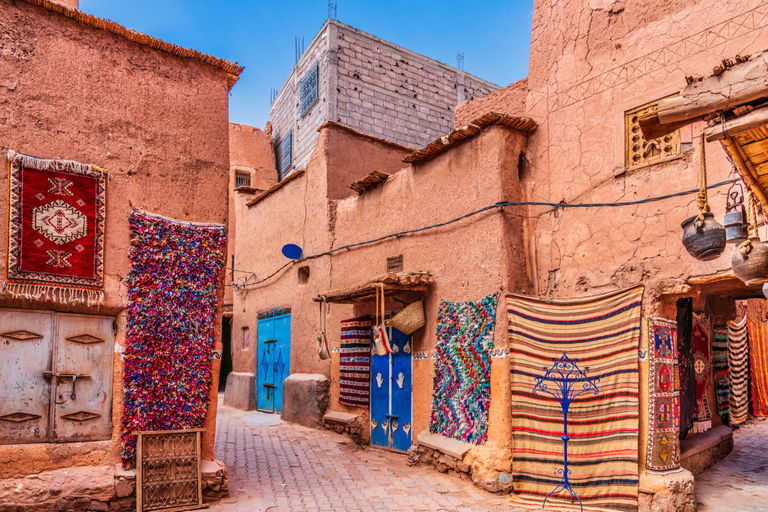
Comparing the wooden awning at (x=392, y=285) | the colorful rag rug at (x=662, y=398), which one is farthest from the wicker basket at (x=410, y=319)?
the colorful rag rug at (x=662, y=398)

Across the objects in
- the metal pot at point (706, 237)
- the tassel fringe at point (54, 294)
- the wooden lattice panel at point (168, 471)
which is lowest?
the wooden lattice panel at point (168, 471)

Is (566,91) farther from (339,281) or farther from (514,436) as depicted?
(339,281)

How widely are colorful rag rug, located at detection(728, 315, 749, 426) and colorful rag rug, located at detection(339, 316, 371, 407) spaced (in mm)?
6141

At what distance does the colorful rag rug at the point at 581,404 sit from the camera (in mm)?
5730

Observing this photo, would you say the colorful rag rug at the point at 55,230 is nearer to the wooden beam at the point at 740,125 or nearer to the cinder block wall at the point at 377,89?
the wooden beam at the point at 740,125

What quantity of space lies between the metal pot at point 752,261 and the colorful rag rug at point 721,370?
4957 millimetres

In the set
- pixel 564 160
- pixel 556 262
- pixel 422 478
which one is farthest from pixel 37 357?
pixel 564 160

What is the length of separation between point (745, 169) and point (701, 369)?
5.02 meters

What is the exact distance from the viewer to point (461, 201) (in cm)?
766

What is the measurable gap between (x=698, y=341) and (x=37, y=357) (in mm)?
8334

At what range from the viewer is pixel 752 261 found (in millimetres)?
4227

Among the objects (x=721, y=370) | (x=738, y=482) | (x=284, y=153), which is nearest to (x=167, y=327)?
(x=738, y=482)

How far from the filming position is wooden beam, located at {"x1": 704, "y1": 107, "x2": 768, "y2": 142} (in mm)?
2943

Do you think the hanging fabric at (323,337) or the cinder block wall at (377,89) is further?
the cinder block wall at (377,89)
